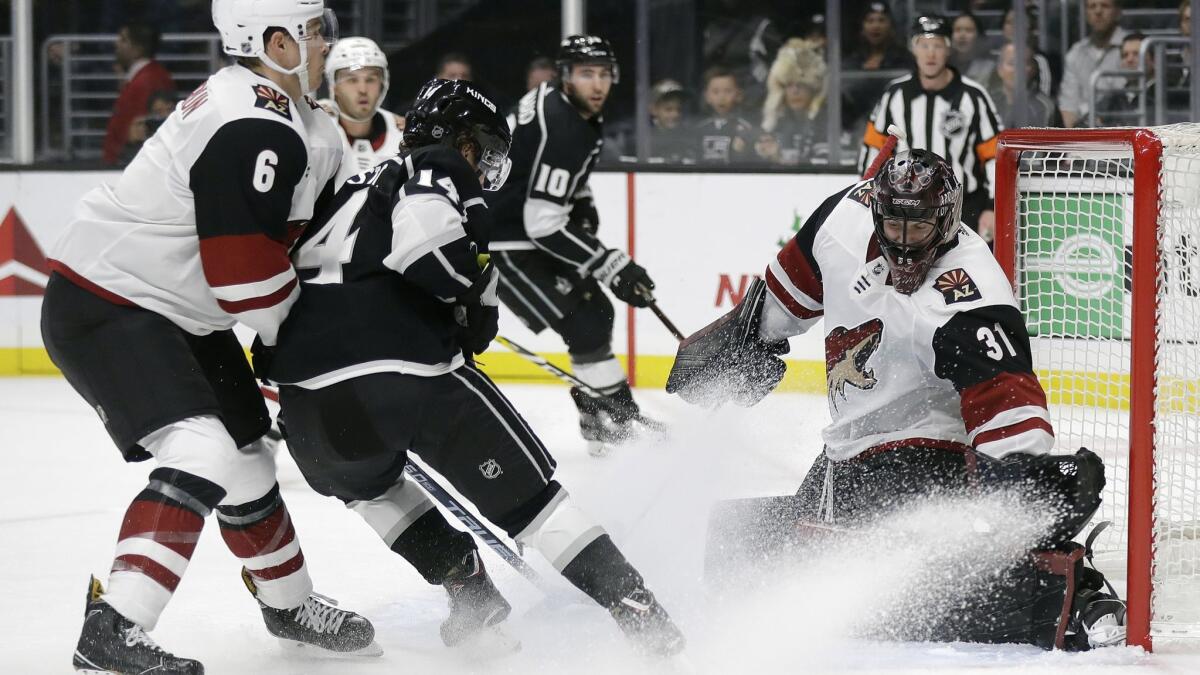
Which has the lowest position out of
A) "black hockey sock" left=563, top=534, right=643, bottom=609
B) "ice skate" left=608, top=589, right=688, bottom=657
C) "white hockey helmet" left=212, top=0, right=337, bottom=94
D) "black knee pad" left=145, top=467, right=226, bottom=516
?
"ice skate" left=608, top=589, right=688, bottom=657

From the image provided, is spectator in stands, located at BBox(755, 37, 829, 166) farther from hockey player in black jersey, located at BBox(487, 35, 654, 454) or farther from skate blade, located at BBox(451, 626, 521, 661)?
skate blade, located at BBox(451, 626, 521, 661)

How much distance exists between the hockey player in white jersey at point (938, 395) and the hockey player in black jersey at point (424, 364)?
537 millimetres

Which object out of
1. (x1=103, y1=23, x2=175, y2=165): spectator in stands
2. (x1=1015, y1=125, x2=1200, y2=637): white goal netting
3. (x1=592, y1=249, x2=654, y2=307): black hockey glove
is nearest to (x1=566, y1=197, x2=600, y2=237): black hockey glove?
(x1=592, y1=249, x2=654, y2=307): black hockey glove

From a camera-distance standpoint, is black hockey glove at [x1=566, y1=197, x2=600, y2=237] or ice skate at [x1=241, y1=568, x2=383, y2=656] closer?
ice skate at [x1=241, y1=568, x2=383, y2=656]

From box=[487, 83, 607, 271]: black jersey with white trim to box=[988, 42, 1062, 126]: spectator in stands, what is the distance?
2.09 metres

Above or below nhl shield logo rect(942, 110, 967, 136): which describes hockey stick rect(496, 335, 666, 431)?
below

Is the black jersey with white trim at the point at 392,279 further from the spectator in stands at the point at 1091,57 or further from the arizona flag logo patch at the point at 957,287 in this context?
the spectator in stands at the point at 1091,57

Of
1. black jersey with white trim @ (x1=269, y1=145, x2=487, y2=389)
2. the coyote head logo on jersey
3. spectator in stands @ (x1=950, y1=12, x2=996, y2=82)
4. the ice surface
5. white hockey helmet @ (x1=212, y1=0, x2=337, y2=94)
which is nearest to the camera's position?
black jersey with white trim @ (x1=269, y1=145, x2=487, y2=389)

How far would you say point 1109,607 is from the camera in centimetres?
254

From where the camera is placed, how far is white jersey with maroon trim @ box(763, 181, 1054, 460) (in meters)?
2.47

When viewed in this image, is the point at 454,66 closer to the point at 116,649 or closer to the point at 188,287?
the point at 188,287

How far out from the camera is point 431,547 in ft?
8.71

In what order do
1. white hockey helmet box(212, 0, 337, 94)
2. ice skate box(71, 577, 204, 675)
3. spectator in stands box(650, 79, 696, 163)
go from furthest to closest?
spectator in stands box(650, 79, 696, 163) < white hockey helmet box(212, 0, 337, 94) < ice skate box(71, 577, 204, 675)

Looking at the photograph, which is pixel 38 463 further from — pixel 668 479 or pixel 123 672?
pixel 123 672
